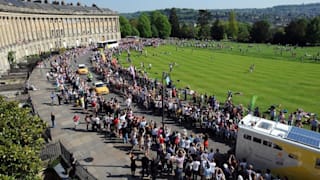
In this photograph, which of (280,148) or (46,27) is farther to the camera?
(46,27)

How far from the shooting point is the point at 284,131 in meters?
16.6

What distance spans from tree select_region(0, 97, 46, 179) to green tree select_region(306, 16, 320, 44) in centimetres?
10947

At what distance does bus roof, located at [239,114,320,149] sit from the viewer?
50.8 ft

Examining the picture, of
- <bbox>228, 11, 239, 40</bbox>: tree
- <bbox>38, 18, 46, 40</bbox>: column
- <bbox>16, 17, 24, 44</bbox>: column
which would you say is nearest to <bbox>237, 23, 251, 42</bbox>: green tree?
<bbox>228, 11, 239, 40</bbox>: tree

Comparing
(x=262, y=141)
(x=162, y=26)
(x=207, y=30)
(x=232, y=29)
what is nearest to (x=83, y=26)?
(x=162, y=26)

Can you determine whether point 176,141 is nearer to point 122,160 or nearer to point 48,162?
point 122,160

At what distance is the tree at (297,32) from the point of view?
10700 cm

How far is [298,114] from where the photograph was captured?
24.0 metres

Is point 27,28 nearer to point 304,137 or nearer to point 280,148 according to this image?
point 280,148

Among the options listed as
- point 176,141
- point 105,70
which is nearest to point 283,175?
point 176,141

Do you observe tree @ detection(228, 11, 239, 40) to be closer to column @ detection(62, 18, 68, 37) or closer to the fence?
column @ detection(62, 18, 68, 37)

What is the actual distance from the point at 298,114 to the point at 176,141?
11.9 metres

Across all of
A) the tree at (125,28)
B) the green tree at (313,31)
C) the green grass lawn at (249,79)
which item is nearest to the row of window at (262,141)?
the green grass lawn at (249,79)

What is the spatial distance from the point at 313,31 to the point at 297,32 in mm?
6057
